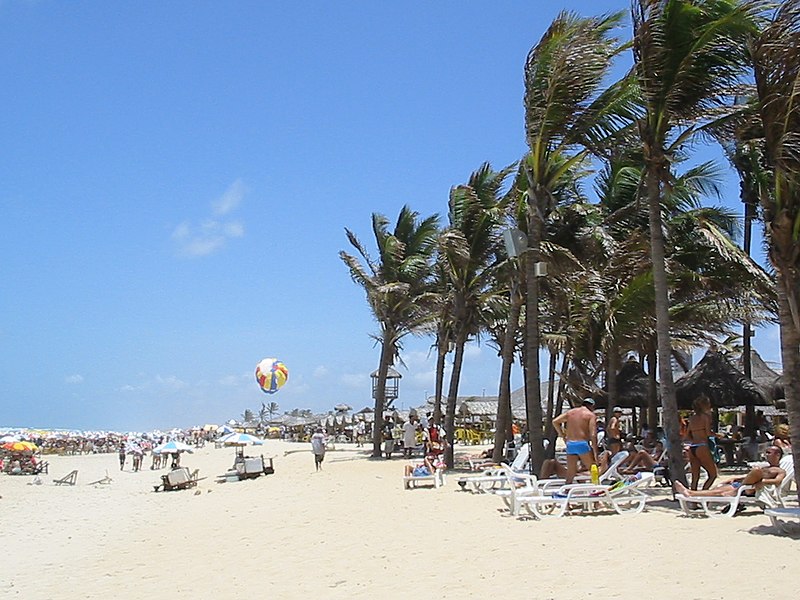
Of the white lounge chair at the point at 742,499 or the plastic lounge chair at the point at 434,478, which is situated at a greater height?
the white lounge chair at the point at 742,499

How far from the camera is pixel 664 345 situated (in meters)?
10.8

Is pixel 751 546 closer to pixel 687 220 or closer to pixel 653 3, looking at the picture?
pixel 653 3

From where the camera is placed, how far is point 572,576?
20.1 feet

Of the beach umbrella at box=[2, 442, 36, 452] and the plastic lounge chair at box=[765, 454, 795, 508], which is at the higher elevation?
the plastic lounge chair at box=[765, 454, 795, 508]

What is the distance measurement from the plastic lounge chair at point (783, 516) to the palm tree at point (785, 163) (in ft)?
2.61

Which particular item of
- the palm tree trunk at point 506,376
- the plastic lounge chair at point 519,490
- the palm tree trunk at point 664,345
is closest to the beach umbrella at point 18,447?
the palm tree trunk at point 506,376

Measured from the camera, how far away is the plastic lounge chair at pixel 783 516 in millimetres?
7082

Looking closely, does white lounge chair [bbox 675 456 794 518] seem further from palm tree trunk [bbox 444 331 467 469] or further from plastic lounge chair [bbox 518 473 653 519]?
palm tree trunk [bbox 444 331 467 469]

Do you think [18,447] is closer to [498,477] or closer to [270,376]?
[270,376]

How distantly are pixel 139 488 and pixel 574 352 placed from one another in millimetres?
11893

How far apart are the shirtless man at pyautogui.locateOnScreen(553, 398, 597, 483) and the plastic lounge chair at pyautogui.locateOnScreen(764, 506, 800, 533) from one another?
2.95 meters

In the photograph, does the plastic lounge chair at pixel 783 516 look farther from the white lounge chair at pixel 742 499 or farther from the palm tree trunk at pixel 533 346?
the palm tree trunk at pixel 533 346

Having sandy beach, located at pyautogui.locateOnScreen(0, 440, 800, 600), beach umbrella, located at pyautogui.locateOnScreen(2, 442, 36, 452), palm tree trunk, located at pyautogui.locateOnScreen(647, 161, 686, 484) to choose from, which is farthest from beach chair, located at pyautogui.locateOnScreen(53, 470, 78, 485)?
palm tree trunk, located at pyautogui.locateOnScreen(647, 161, 686, 484)

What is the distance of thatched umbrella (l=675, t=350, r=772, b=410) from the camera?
56.6 ft
